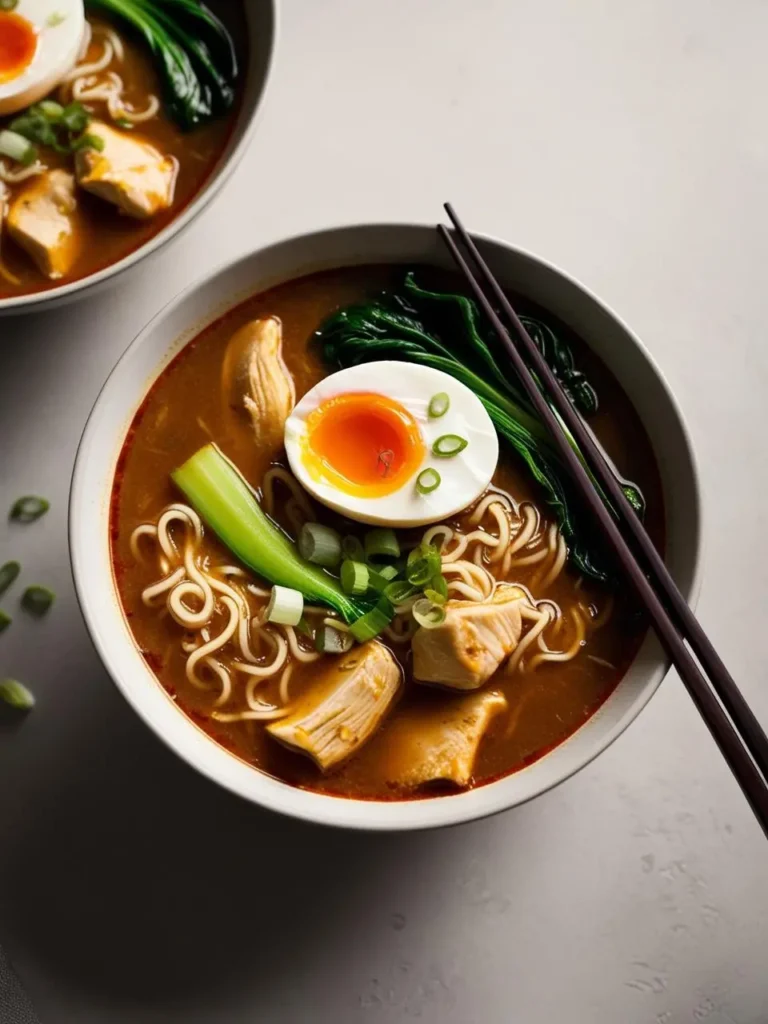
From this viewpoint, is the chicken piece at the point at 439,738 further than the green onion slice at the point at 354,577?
No

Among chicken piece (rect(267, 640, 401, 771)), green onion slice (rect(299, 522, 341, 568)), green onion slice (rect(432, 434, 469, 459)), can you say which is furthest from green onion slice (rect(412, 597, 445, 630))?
green onion slice (rect(432, 434, 469, 459))

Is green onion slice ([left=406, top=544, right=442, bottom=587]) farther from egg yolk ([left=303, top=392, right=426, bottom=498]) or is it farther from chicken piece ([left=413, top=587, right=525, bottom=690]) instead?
egg yolk ([left=303, top=392, right=426, bottom=498])

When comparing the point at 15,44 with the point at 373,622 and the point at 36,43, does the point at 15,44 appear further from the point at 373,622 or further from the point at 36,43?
the point at 373,622

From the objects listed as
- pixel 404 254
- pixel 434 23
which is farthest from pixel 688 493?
pixel 434 23

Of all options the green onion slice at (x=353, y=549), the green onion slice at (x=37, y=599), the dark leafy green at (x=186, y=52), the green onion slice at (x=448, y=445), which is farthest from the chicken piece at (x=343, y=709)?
the dark leafy green at (x=186, y=52)

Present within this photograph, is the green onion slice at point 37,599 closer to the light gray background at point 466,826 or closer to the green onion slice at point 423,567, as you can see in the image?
the light gray background at point 466,826

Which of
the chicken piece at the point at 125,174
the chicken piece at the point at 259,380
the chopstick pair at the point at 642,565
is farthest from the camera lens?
the chicken piece at the point at 125,174
